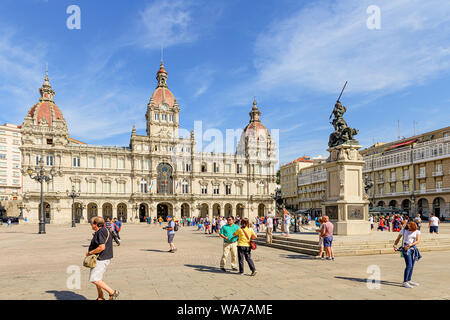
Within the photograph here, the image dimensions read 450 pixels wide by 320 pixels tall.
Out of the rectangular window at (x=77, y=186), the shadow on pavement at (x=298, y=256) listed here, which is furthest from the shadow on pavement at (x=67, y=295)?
the rectangular window at (x=77, y=186)

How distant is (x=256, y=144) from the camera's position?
236 feet

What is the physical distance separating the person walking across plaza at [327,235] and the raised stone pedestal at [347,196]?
418 cm

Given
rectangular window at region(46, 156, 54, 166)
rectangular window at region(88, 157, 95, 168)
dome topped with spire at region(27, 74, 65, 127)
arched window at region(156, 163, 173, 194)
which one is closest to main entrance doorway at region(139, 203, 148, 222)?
arched window at region(156, 163, 173, 194)

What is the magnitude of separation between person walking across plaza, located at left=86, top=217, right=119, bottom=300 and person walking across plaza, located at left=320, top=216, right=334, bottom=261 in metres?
7.15

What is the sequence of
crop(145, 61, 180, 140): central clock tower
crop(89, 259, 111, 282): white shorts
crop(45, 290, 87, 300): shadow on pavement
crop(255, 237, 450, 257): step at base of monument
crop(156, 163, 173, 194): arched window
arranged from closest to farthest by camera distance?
crop(89, 259, 111, 282): white shorts, crop(45, 290, 87, 300): shadow on pavement, crop(255, 237, 450, 257): step at base of monument, crop(156, 163, 173, 194): arched window, crop(145, 61, 180, 140): central clock tower

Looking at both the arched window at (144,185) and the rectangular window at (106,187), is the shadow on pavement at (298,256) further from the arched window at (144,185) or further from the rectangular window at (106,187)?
the arched window at (144,185)

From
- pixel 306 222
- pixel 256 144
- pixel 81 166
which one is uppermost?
pixel 256 144

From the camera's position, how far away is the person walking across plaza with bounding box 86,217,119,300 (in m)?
6.37

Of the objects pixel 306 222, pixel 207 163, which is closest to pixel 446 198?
pixel 306 222

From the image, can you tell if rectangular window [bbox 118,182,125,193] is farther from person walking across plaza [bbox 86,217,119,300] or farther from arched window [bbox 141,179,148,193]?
person walking across plaza [bbox 86,217,119,300]

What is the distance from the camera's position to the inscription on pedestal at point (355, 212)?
51.4ft

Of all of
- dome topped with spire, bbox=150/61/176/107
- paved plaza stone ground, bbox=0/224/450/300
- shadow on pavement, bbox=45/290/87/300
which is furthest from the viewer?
dome topped with spire, bbox=150/61/176/107
